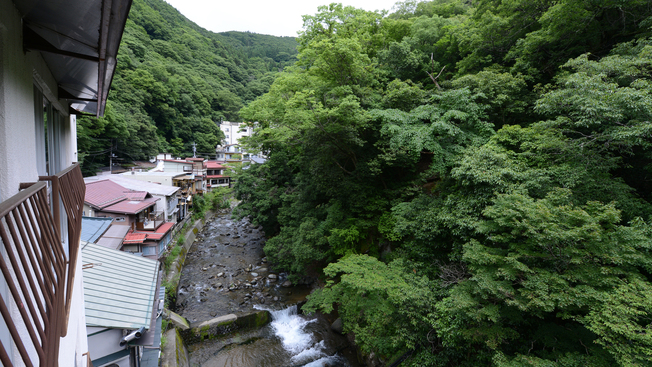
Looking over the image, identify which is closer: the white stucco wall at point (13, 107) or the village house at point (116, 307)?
the white stucco wall at point (13, 107)

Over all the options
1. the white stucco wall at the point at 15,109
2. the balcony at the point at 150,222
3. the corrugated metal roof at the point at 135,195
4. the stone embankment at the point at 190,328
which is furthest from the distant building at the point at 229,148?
the white stucco wall at the point at 15,109

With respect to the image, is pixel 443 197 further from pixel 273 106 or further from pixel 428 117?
pixel 273 106

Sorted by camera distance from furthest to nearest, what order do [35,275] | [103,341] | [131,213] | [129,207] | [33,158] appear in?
[129,207]
[131,213]
[103,341]
[33,158]
[35,275]

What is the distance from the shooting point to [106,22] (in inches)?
77.2

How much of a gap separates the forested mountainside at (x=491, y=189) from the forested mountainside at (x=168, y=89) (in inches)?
470

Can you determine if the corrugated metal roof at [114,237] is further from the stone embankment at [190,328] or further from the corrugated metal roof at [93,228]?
the corrugated metal roof at [93,228]

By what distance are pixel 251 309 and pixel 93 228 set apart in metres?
8.75

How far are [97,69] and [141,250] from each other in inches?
612

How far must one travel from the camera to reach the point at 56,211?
2.52 metres

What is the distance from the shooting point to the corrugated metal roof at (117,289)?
5.48 m

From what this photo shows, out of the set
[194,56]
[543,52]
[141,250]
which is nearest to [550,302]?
[543,52]

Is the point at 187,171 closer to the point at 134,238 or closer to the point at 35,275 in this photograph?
the point at 134,238

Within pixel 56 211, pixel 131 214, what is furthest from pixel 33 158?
pixel 131 214

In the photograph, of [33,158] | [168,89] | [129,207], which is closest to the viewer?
[33,158]
